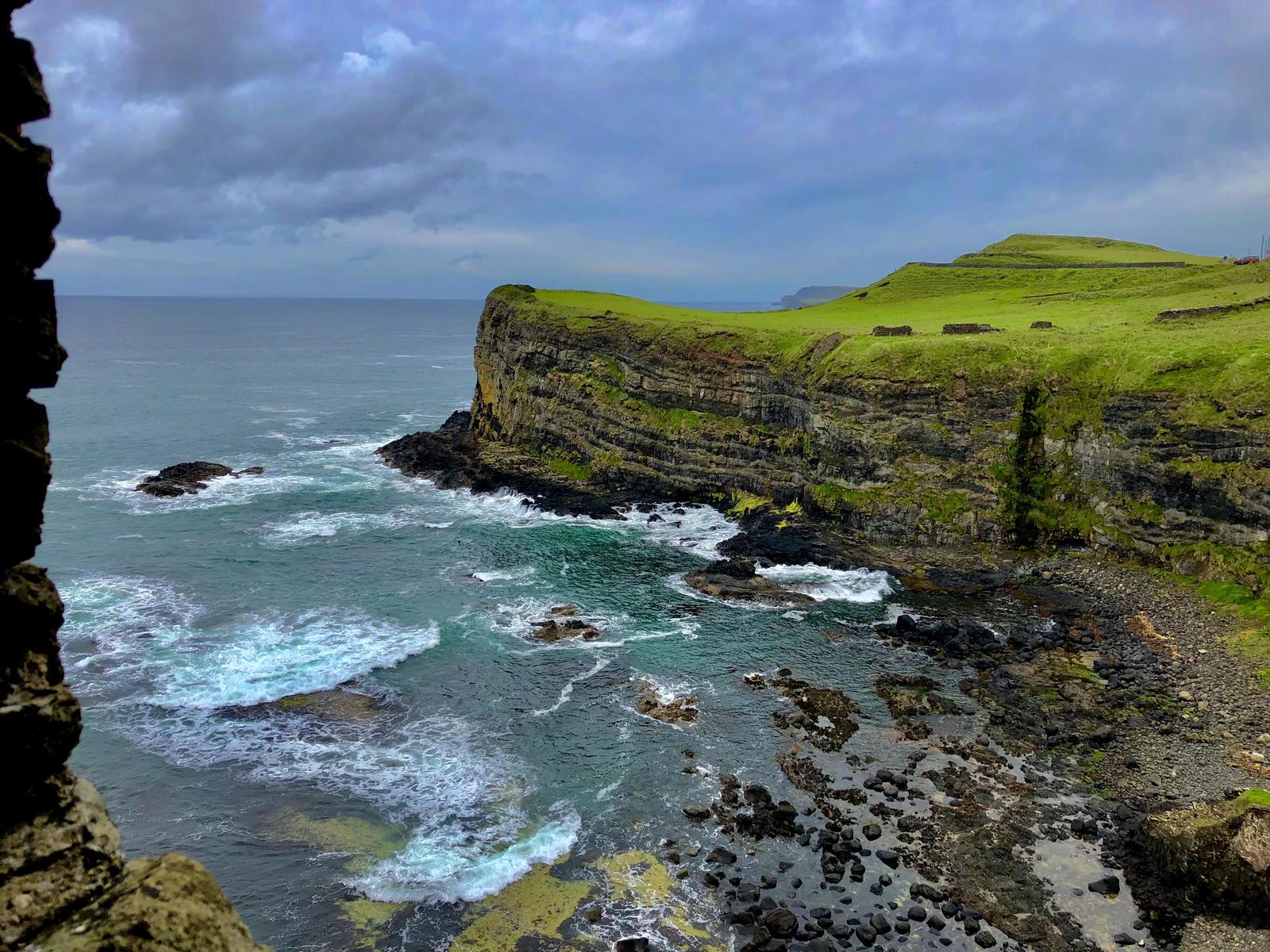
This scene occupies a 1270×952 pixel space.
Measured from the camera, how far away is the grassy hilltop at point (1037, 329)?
53781mm

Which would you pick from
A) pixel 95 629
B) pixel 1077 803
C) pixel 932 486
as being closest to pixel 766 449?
pixel 932 486

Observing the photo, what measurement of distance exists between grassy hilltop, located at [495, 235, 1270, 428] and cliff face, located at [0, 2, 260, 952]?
58408 mm

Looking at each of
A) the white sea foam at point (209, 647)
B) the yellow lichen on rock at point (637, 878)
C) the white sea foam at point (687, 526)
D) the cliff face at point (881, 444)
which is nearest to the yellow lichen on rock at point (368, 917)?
the yellow lichen on rock at point (637, 878)

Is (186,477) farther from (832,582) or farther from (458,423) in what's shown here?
(832,582)

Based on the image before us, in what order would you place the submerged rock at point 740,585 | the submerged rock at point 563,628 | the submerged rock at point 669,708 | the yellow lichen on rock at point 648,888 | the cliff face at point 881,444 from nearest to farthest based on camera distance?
the yellow lichen on rock at point 648,888
the submerged rock at point 669,708
the submerged rock at point 563,628
the cliff face at point 881,444
the submerged rock at point 740,585

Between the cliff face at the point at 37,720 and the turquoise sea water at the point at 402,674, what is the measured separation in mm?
17555

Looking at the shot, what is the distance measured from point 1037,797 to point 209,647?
4133 cm

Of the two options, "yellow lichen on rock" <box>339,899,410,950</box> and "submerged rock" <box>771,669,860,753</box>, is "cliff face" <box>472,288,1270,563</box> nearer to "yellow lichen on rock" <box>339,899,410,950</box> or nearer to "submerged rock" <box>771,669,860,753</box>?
"submerged rock" <box>771,669,860,753</box>

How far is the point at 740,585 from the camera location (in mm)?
53656

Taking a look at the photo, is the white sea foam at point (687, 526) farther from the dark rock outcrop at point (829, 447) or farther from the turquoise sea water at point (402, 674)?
the dark rock outcrop at point (829, 447)

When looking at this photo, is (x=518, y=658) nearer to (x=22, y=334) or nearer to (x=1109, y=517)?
(x=22, y=334)

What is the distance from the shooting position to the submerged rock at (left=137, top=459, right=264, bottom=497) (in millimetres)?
73562

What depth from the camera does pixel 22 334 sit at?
10.1 metres

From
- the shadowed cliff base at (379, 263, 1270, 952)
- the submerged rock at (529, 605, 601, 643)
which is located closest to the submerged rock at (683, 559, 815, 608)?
the shadowed cliff base at (379, 263, 1270, 952)
